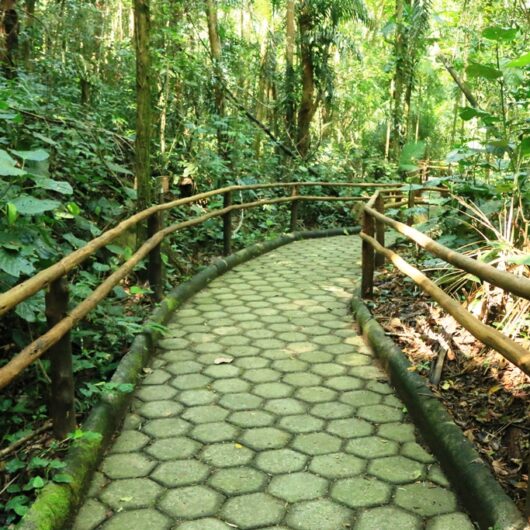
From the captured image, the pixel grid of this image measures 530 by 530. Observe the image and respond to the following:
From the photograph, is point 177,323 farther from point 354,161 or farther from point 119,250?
point 354,161

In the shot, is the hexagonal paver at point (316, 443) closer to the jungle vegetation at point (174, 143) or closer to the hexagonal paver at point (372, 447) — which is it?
the hexagonal paver at point (372, 447)

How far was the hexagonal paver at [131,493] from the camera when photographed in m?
2.49

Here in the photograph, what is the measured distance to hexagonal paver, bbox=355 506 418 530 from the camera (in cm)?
233

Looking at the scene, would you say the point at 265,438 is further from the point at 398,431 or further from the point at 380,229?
the point at 380,229

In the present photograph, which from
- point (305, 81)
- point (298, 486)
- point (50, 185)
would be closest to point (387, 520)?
point (298, 486)

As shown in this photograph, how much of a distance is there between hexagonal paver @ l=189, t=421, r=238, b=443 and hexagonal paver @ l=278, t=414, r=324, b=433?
0.27m

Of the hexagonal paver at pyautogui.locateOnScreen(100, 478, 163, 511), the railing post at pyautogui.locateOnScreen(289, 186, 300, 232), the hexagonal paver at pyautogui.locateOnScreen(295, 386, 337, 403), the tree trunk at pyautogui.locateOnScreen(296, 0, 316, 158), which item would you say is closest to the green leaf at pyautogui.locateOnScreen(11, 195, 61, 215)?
the hexagonal paver at pyautogui.locateOnScreen(100, 478, 163, 511)

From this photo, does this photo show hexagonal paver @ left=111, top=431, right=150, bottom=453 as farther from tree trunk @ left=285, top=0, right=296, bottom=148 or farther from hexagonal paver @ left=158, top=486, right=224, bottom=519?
tree trunk @ left=285, top=0, right=296, bottom=148

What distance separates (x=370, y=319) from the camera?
4711 mm

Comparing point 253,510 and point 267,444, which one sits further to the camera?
point 267,444

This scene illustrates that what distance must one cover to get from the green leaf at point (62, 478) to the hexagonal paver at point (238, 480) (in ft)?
1.99

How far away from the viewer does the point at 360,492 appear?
2588 millimetres

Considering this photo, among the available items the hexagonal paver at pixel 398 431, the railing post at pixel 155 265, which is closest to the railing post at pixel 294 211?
the railing post at pixel 155 265

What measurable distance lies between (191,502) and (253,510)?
264mm
